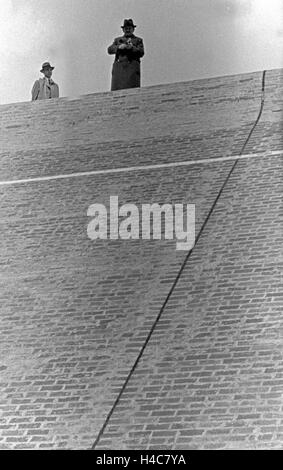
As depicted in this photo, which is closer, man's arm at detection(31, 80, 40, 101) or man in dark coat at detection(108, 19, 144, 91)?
man in dark coat at detection(108, 19, 144, 91)

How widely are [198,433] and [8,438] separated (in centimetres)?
129

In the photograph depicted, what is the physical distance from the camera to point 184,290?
26.9ft

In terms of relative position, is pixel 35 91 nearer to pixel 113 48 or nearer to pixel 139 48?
pixel 113 48

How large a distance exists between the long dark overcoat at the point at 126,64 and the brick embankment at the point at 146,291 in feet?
5.40

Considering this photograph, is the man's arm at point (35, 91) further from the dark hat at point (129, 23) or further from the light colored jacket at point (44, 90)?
the dark hat at point (129, 23)

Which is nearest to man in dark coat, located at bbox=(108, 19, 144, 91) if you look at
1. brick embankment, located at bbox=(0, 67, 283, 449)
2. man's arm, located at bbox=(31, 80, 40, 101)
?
man's arm, located at bbox=(31, 80, 40, 101)

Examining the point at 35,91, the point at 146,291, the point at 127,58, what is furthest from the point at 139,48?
the point at 146,291

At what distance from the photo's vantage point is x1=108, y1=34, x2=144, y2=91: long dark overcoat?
14242mm

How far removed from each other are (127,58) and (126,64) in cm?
13

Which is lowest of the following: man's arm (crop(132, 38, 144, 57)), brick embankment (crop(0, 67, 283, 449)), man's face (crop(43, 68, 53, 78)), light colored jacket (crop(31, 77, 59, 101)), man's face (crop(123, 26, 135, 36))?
brick embankment (crop(0, 67, 283, 449))

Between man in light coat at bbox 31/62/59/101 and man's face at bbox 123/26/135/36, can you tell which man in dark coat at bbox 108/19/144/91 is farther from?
man in light coat at bbox 31/62/59/101

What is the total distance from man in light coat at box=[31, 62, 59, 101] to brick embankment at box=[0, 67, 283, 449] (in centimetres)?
216

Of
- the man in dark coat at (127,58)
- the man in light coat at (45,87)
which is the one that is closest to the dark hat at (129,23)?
the man in dark coat at (127,58)
